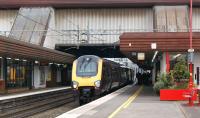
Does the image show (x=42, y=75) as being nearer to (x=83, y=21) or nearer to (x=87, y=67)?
(x=83, y=21)

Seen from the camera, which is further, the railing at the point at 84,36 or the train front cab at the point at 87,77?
the railing at the point at 84,36

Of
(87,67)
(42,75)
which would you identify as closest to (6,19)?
(42,75)

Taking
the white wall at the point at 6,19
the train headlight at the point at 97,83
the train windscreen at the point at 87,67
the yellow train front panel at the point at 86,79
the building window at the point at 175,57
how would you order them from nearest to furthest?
the yellow train front panel at the point at 86,79 → the train headlight at the point at 97,83 → the building window at the point at 175,57 → the train windscreen at the point at 87,67 → the white wall at the point at 6,19

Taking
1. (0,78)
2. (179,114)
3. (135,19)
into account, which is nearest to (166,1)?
(135,19)

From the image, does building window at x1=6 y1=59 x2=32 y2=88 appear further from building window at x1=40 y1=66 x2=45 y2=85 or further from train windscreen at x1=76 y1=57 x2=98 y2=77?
train windscreen at x1=76 y1=57 x2=98 y2=77

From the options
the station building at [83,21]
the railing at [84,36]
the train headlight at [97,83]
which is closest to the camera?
the train headlight at [97,83]

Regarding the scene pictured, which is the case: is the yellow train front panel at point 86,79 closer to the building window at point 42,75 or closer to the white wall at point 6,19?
the building window at point 42,75

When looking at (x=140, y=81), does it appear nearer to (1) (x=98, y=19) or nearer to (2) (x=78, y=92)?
(1) (x=98, y=19)

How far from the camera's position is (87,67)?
1265 inches

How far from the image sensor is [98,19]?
168 feet

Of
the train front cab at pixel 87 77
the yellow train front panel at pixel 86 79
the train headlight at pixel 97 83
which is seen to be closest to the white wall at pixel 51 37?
the train front cab at pixel 87 77

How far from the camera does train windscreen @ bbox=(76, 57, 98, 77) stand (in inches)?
1252

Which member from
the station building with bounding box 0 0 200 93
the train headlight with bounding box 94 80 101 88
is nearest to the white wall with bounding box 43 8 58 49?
the station building with bounding box 0 0 200 93

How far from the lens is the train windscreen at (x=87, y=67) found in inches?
1252
